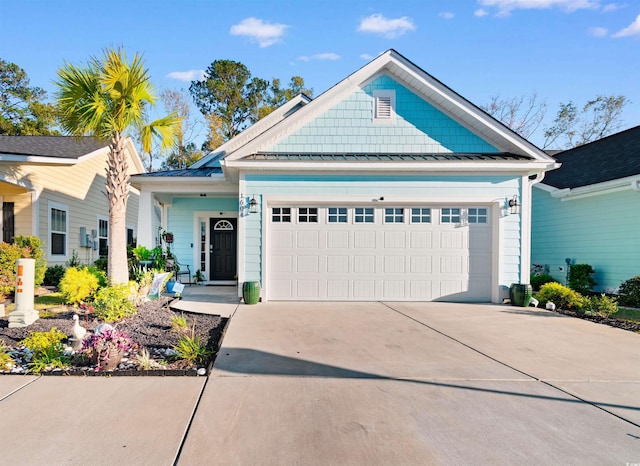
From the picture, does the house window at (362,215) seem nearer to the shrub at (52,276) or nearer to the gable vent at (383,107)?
the gable vent at (383,107)

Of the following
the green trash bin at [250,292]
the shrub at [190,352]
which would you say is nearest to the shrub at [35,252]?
the green trash bin at [250,292]

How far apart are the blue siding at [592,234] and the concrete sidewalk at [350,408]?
5.80 metres

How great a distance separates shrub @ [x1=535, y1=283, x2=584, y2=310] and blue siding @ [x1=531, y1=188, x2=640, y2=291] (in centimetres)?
263

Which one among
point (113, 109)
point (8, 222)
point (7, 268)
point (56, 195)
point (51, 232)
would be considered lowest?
point (7, 268)

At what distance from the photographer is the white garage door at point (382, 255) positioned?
9023 millimetres

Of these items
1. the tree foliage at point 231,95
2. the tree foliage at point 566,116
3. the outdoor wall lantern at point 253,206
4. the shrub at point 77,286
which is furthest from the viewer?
the tree foliage at point 231,95

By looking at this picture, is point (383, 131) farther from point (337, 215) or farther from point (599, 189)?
point (599, 189)

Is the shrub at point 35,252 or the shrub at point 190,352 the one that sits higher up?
the shrub at point 35,252

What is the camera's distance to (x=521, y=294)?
8617 mm

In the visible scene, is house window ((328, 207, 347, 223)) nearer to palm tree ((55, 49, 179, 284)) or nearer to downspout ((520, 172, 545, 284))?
palm tree ((55, 49, 179, 284))

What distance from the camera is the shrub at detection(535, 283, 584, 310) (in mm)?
→ 8338

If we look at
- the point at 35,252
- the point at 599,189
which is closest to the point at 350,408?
the point at 35,252

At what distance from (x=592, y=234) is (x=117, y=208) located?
1300 cm

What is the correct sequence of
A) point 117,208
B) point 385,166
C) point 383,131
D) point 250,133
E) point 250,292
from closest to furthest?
point 117,208
point 250,292
point 385,166
point 383,131
point 250,133
